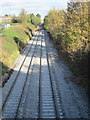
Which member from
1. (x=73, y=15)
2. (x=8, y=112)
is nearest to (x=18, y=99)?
(x=8, y=112)

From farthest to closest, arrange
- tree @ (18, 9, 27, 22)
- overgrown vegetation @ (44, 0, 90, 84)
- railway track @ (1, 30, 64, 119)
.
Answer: tree @ (18, 9, 27, 22) < overgrown vegetation @ (44, 0, 90, 84) < railway track @ (1, 30, 64, 119)

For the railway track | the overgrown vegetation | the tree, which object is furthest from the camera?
the tree

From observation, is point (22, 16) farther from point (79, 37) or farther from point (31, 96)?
point (31, 96)

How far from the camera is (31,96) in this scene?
529 inches

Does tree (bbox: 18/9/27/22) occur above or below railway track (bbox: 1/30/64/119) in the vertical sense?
above

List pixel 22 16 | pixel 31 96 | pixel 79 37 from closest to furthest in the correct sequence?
pixel 31 96
pixel 79 37
pixel 22 16

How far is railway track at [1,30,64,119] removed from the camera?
1109cm

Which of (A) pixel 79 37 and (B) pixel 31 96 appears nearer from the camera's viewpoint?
(B) pixel 31 96

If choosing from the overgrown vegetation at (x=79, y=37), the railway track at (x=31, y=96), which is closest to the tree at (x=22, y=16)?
the overgrown vegetation at (x=79, y=37)

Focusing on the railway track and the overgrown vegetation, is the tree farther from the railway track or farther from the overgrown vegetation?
the railway track

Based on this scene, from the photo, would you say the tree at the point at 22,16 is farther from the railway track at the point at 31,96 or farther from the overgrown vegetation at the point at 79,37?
the railway track at the point at 31,96

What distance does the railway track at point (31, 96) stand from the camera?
11091 mm

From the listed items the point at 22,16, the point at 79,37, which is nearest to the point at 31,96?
the point at 79,37

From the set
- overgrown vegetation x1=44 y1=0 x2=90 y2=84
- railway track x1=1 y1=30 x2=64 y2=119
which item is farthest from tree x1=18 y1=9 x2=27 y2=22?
railway track x1=1 y1=30 x2=64 y2=119
